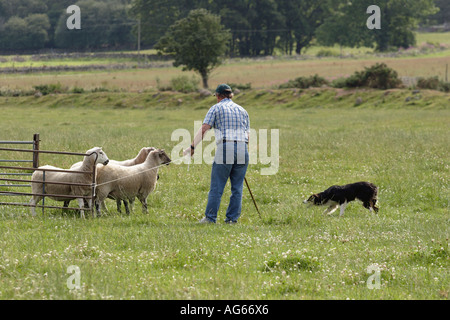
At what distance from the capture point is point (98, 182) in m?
13.0

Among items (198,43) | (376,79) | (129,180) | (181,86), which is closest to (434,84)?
(376,79)

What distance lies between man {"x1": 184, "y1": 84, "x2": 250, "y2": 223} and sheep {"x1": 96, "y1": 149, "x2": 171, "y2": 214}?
1.76 metres

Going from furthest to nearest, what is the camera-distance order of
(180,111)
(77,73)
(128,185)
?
(77,73), (180,111), (128,185)

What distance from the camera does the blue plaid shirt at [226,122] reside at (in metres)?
11.8

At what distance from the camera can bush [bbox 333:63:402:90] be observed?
5550 cm

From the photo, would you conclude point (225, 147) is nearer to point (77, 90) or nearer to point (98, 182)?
point (98, 182)

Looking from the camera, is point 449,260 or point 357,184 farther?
point 357,184

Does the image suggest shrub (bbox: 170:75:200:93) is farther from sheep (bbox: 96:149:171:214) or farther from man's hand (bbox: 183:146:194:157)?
man's hand (bbox: 183:146:194:157)

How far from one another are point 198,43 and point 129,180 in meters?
62.5

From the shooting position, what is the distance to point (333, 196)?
13.6m

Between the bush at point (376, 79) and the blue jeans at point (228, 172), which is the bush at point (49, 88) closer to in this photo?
the bush at point (376, 79)
